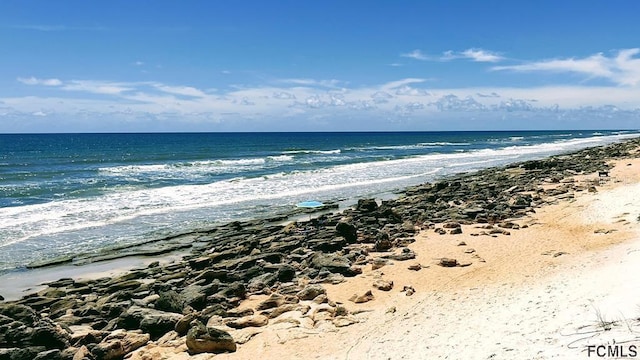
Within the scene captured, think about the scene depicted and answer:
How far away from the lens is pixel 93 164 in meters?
49.8

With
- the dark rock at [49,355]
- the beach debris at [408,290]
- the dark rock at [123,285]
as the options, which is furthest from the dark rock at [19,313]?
the beach debris at [408,290]

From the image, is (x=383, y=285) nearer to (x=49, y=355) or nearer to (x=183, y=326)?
(x=183, y=326)

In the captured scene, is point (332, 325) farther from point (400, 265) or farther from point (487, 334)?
point (400, 265)

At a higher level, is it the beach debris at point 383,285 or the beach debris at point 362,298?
the beach debris at point 383,285

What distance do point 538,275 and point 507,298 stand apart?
177 cm

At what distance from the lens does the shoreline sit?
10125 mm

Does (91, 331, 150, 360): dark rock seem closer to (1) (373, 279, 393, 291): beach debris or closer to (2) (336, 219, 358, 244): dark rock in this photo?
(1) (373, 279, 393, 291): beach debris

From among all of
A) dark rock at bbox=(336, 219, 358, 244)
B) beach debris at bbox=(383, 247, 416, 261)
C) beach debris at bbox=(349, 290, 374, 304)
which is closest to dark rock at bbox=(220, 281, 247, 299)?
beach debris at bbox=(349, 290, 374, 304)

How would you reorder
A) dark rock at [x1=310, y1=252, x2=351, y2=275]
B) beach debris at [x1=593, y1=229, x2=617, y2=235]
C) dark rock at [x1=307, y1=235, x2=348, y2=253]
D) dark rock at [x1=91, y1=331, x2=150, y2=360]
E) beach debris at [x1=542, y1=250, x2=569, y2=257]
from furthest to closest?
dark rock at [x1=307, y1=235, x2=348, y2=253], beach debris at [x1=593, y1=229, x2=617, y2=235], dark rock at [x1=310, y1=252, x2=351, y2=275], beach debris at [x1=542, y1=250, x2=569, y2=257], dark rock at [x1=91, y1=331, x2=150, y2=360]

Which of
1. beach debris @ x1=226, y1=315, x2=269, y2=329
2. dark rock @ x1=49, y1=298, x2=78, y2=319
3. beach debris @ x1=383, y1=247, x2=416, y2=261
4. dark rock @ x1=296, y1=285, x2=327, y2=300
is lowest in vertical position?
dark rock @ x1=49, y1=298, x2=78, y2=319

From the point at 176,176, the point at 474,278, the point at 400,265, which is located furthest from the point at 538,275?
the point at 176,176

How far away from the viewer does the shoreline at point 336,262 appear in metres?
10.1

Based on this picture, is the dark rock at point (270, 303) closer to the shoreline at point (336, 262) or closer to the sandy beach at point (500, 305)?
the shoreline at point (336, 262)

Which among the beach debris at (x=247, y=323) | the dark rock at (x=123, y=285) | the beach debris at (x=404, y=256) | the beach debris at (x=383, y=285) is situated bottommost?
the dark rock at (x=123, y=285)
